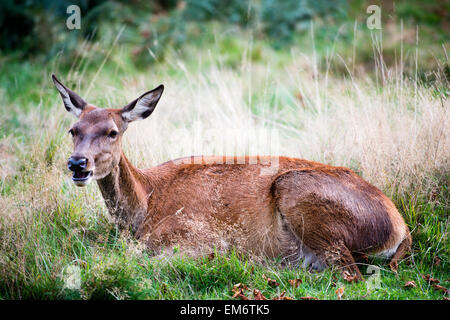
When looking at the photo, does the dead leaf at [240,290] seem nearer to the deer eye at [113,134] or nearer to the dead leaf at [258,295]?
the dead leaf at [258,295]

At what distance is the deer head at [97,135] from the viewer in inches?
179

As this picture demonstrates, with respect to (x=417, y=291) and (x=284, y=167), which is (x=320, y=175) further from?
(x=417, y=291)

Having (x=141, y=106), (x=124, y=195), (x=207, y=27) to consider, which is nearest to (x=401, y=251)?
(x=124, y=195)

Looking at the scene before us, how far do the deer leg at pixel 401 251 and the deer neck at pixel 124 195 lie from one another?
8.38ft

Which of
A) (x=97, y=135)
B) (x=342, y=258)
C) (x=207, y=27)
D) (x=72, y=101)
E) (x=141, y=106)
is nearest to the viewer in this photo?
(x=342, y=258)

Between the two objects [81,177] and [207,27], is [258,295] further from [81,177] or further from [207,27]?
[207,27]

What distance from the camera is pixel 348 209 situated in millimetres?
4754

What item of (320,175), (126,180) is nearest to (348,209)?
(320,175)

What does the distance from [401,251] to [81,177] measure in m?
3.15

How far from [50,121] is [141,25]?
6.70 meters

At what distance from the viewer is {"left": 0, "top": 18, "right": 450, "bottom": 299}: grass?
4.36 meters

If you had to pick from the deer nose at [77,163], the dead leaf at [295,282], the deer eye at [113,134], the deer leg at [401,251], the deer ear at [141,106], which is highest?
the deer ear at [141,106]

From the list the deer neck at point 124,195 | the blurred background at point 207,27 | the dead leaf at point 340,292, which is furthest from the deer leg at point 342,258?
the blurred background at point 207,27

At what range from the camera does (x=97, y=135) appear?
4.79m
